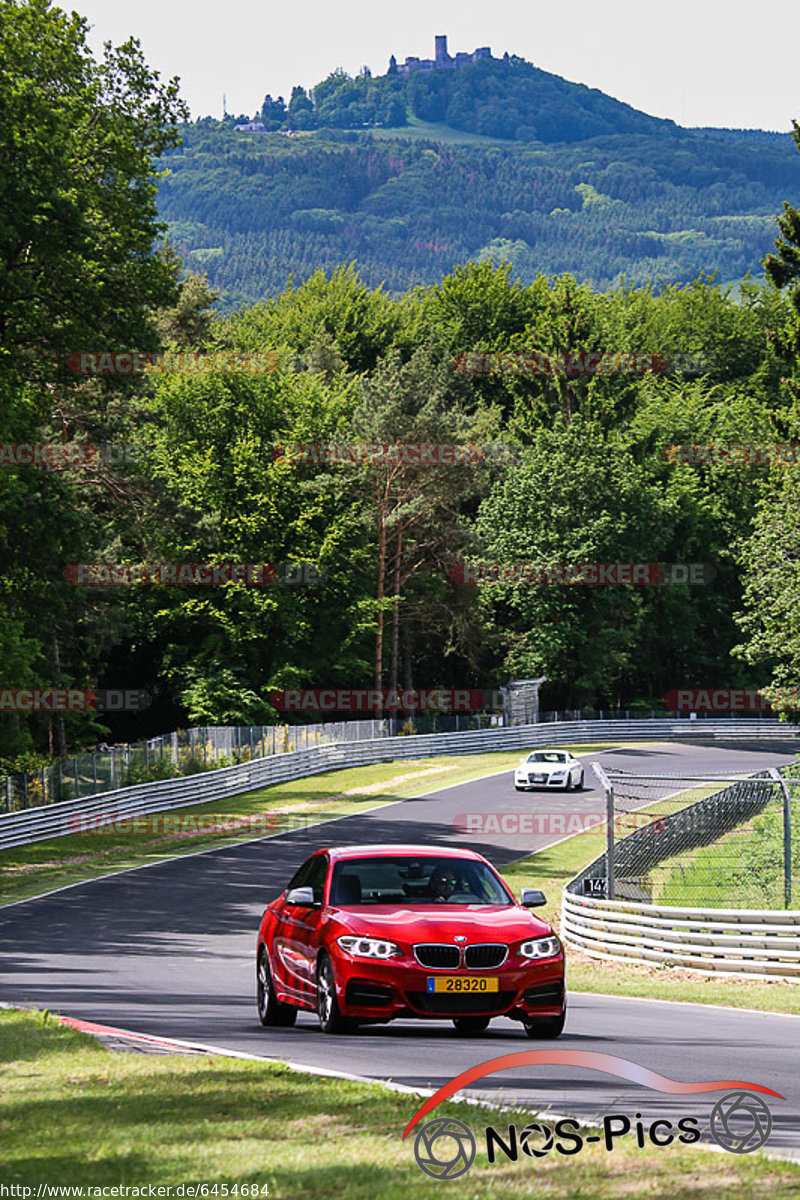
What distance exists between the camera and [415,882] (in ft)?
39.9

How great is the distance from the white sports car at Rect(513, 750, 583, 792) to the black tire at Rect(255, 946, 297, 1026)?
36578 millimetres

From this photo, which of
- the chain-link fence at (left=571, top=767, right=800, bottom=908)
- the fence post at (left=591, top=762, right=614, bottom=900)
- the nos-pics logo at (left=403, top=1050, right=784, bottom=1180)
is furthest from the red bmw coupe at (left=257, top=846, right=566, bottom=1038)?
the chain-link fence at (left=571, top=767, right=800, bottom=908)

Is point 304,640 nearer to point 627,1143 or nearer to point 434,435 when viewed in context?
point 434,435

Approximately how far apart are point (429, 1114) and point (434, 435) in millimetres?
66545

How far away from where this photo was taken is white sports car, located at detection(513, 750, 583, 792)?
1937 inches

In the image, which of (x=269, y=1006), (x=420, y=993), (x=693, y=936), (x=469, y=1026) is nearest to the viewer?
(x=420, y=993)

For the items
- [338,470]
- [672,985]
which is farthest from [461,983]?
[338,470]

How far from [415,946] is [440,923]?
1.00 ft

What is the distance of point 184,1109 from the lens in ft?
26.8

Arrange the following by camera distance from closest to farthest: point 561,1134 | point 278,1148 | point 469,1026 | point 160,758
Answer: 1. point 278,1148
2. point 561,1134
3. point 469,1026
4. point 160,758

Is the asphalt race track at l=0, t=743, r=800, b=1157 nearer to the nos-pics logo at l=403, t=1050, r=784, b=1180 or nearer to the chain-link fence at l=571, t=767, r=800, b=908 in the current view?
the nos-pics logo at l=403, t=1050, r=784, b=1180

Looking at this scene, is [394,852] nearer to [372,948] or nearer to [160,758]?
[372,948]

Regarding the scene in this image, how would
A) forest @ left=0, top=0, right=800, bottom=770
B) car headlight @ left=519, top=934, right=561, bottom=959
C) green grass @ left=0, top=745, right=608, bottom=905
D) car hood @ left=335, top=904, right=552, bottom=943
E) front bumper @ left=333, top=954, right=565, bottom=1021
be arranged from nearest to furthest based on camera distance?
front bumper @ left=333, top=954, right=565, bottom=1021
car hood @ left=335, top=904, right=552, bottom=943
car headlight @ left=519, top=934, right=561, bottom=959
green grass @ left=0, top=745, right=608, bottom=905
forest @ left=0, top=0, right=800, bottom=770

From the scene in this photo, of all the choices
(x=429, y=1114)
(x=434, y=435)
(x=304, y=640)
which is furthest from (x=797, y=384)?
(x=429, y=1114)
